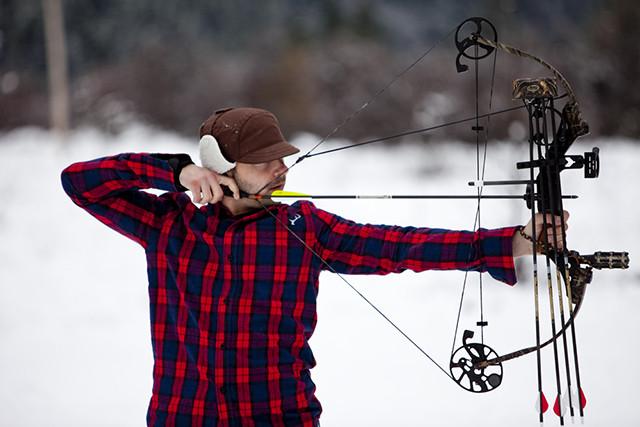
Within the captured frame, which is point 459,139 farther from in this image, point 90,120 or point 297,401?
point 297,401

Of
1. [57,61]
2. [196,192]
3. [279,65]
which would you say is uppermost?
[279,65]

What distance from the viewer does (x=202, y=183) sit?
1535 mm

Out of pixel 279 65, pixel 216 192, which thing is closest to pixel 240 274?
pixel 216 192

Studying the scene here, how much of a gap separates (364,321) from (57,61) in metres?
7.65

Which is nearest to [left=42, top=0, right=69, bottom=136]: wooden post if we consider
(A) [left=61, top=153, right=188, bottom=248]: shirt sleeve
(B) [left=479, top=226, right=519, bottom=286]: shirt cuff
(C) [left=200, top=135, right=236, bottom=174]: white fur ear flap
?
(A) [left=61, top=153, right=188, bottom=248]: shirt sleeve

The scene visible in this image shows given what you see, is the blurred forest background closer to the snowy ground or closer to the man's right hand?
the snowy ground

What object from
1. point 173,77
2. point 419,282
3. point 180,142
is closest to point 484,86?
point 419,282

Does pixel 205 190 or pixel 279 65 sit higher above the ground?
pixel 279 65

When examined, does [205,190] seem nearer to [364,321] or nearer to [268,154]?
[268,154]

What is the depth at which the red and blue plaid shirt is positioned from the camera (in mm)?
1561

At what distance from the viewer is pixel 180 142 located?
383 inches

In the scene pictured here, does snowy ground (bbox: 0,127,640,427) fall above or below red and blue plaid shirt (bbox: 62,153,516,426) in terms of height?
above

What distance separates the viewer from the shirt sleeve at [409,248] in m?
1.55

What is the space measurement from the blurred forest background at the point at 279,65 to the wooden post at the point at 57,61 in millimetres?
768
